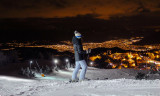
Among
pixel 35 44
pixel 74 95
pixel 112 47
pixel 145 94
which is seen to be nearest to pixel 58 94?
pixel 74 95

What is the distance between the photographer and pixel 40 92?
266 inches

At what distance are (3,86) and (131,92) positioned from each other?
15.4ft

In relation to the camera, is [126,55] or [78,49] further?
[126,55]

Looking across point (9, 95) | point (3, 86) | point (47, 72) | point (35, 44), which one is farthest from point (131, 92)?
point (35, 44)

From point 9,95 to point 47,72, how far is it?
674 cm

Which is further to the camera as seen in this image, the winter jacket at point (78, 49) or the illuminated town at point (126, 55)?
the illuminated town at point (126, 55)

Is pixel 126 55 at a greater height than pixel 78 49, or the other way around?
pixel 126 55

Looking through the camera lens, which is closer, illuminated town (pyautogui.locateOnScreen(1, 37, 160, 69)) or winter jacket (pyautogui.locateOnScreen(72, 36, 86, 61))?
winter jacket (pyautogui.locateOnScreen(72, 36, 86, 61))

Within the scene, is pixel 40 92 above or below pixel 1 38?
below

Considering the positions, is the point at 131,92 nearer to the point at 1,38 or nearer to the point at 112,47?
the point at 112,47

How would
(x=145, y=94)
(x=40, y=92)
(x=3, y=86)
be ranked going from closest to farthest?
1. (x=145, y=94)
2. (x=40, y=92)
3. (x=3, y=86)

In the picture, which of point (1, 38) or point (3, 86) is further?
point (1, 38)

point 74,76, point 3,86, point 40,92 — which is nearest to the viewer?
point 40,92

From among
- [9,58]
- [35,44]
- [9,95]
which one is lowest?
[9,95]
